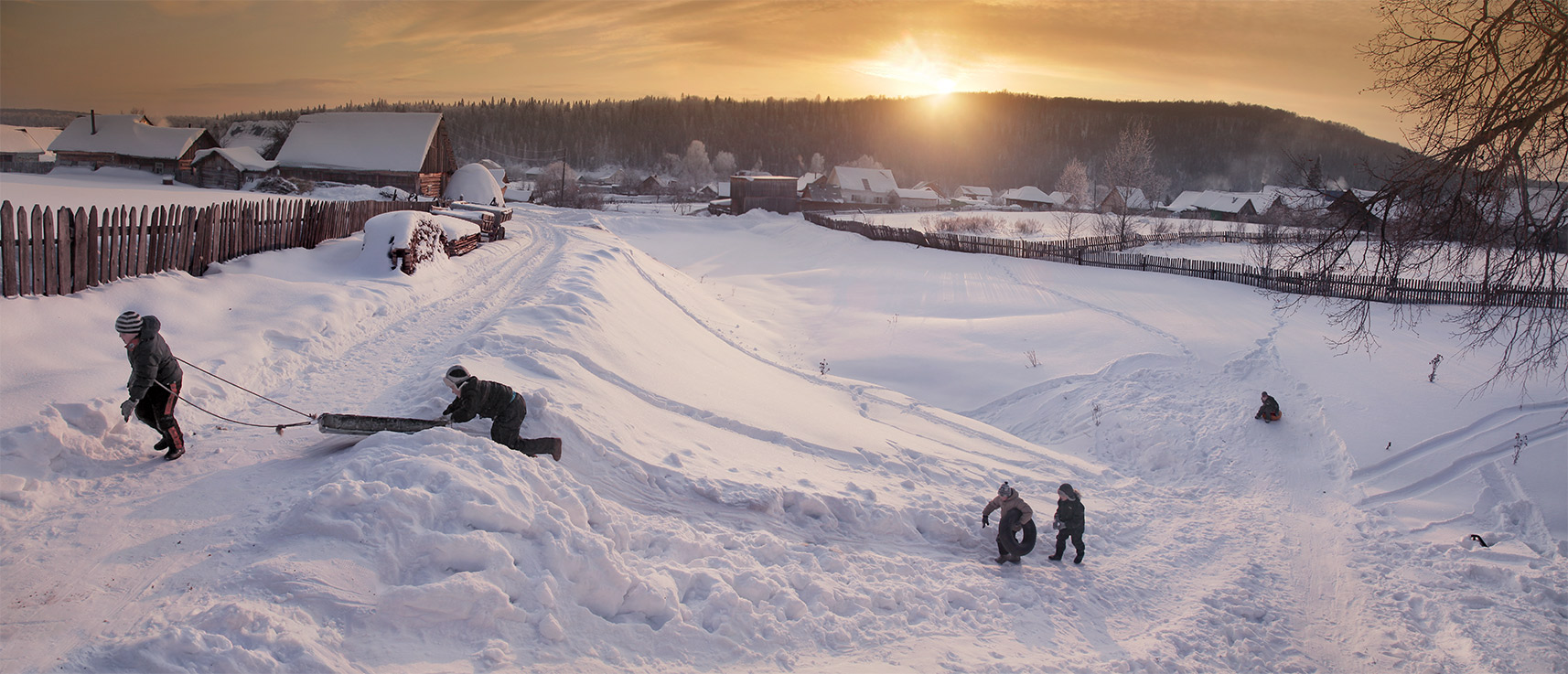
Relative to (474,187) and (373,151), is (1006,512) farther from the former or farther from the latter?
(373,151)

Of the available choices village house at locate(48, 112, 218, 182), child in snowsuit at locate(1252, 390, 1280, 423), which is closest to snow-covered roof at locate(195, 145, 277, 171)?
village house at locate(48, 112, 218, 182)

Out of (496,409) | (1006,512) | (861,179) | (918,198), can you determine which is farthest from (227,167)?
(918,198)

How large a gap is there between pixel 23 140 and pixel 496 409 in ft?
300

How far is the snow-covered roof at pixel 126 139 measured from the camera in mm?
48094

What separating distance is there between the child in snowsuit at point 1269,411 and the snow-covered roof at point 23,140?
8619 centimetres

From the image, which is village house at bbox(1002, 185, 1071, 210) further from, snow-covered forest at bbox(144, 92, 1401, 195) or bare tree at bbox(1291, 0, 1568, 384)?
bare tree at bbox(1291, 0, 1568, 384)

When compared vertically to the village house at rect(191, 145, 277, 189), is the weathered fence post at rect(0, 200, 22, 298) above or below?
below

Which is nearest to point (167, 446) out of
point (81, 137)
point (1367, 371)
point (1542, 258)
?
point (1542, 258)

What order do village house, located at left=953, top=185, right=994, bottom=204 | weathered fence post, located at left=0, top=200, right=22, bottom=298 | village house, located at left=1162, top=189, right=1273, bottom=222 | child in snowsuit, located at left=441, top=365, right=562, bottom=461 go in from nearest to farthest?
child in snowsuit, located at left=441, top=365, right=562, bottom=461 < weathered fence post, located at left=0, top=200, right=22, bottom=298 < village house, located at left=1162, top=189, right=1273, bottom=222 < village house, located at left=953, top=185, right=994, bottom=204

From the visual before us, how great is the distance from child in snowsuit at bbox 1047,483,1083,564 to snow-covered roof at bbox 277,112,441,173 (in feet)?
149

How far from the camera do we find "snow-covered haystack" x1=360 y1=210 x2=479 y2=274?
16.5 m

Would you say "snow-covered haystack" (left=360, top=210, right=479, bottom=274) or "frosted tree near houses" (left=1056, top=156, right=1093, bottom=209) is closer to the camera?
"snow-covered haystack" (left=360, top=210, right=479, bottom=274)

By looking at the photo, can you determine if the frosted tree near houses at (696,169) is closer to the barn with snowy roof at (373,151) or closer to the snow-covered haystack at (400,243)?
the barn with snowy roof at (373,151)

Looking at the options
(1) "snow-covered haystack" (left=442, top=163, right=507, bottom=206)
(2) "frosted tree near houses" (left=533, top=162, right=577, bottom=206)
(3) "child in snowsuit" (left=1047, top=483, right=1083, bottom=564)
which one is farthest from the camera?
(2) "frosted tree near houses" (left=533, top=162, right=577, bottom=206)
